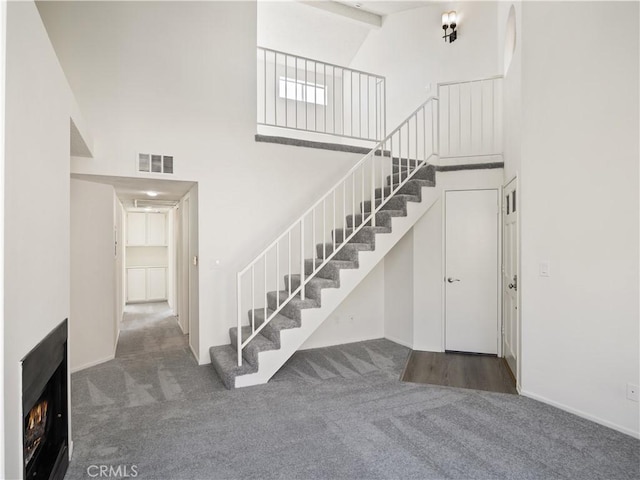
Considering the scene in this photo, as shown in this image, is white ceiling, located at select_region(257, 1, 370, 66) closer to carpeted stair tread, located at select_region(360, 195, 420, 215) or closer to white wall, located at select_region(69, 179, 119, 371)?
carpeted stair tread, located at select_region(360, 195, 420, 215)

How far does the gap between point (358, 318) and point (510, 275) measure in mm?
2013

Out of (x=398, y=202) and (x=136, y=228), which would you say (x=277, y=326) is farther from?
(x=136, y=228)

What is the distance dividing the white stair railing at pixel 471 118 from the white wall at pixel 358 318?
1.96 metres

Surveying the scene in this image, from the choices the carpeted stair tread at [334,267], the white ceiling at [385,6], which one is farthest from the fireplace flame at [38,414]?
the white ceiling at [385,6]

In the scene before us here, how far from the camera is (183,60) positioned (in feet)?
12.9

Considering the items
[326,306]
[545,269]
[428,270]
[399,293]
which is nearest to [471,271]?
[428,270]

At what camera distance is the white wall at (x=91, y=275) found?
3922 millimetres

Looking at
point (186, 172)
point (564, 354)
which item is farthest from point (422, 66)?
point (564, 354)

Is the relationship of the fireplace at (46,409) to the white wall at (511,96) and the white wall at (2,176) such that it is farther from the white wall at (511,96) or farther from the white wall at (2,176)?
the white wall at (511,96)

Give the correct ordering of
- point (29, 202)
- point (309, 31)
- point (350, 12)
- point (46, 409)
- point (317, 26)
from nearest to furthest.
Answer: point (29, 202) → point (46, 409) → point (350, 12) → point (317, 26) → point (309, 31)

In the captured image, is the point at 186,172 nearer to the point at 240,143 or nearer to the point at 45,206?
the point at 240,143

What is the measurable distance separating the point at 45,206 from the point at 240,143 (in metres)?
2.61

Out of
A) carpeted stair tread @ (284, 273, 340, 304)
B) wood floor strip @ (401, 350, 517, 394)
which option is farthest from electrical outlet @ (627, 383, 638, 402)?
carpeted stair tread @ (284, 273, 340, 304)

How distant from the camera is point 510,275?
12.7 feet
